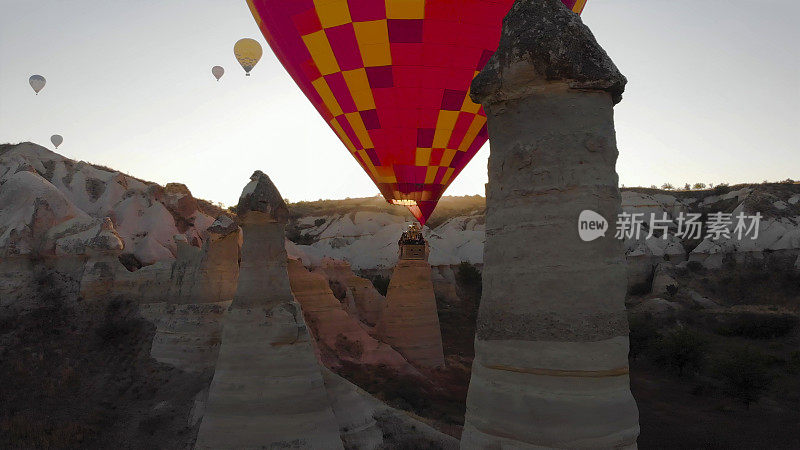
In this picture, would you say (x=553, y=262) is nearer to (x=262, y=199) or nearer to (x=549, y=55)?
(x=549, y=55)

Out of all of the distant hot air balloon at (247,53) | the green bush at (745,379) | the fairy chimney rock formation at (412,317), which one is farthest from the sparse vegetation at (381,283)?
the green bush at (745,379)

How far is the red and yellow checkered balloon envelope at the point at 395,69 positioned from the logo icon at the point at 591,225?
8147 mm

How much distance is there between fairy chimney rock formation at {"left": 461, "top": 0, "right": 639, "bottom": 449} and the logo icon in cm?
3

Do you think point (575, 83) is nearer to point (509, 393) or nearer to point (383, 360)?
point (509, 393)

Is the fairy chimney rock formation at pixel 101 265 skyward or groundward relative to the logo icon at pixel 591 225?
groundward

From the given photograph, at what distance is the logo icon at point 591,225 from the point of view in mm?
3463

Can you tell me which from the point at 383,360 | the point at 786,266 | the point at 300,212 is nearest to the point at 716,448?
the point at 383,360

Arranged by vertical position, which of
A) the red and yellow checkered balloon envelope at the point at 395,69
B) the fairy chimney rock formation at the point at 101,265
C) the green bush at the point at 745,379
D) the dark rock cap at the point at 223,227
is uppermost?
the red and yellow checkered balloon envelope at the point at 395,69

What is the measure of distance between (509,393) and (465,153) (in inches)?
394

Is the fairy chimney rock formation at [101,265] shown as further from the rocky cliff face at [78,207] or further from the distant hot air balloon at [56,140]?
the distant hot air balloon at [56,140]

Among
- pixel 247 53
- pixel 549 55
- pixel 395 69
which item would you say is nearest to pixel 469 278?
pixel 247 53

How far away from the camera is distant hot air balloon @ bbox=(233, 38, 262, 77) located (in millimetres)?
21938

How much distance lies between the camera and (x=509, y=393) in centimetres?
357

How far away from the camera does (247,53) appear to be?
2194 centimetres
